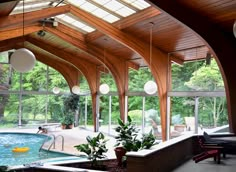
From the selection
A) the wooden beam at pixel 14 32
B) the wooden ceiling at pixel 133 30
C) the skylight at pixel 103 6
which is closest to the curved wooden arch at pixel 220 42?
the wooden ceiling at pixel 133 30

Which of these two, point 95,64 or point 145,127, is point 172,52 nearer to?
point 145,127

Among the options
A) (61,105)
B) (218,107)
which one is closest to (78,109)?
(61,105)

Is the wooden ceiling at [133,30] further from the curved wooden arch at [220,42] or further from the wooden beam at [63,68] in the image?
the wooden beam at [63,68]

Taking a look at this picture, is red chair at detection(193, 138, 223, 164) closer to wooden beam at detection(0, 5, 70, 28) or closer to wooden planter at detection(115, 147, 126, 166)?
wooden planter at detection(115, 147, 126, 166)

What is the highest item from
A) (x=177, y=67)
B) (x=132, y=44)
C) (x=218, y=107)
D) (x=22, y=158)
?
(x=132, y=44)

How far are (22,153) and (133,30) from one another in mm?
5425

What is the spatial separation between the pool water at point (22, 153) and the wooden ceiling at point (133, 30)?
153 inches

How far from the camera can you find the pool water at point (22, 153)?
839cm

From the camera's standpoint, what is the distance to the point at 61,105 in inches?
659

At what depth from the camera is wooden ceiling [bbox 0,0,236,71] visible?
6.08 meters

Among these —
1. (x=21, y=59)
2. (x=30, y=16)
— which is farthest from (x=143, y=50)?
(x=21, y=59)

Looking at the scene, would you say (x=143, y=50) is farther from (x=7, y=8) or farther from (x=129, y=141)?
(x=129, y=141)

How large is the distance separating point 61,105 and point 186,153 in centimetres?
1229

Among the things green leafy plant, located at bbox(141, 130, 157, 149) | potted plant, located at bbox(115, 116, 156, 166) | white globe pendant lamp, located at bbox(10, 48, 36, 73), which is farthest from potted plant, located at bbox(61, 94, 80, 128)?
white globe pendant lamp, located at bbox(10, 48, 36, 73)
